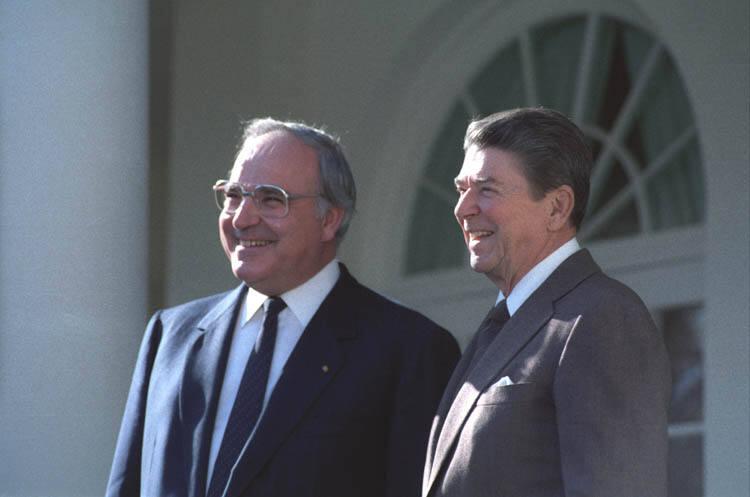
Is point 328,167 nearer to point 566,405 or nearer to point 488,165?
point 488,165

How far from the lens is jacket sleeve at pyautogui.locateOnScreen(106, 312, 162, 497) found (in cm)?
370

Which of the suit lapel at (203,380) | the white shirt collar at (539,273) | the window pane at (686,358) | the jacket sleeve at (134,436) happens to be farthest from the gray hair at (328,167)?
the window pane at (686,358)

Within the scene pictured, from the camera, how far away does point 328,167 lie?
380 cm

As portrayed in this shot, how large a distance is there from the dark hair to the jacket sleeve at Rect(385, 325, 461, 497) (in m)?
0.71

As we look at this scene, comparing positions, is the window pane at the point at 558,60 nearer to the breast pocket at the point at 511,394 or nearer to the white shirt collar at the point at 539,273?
the white shirt collar at the point at 539,273

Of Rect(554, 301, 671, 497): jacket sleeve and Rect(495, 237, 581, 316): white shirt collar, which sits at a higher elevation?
Rect(495, 237, 581, 316): white shirt collar

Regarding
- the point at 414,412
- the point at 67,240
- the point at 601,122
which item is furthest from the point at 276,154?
the point at 601,122

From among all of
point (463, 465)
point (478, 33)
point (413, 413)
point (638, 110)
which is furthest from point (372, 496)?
point (478, 33)

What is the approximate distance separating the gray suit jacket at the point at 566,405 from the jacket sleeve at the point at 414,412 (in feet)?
1.44

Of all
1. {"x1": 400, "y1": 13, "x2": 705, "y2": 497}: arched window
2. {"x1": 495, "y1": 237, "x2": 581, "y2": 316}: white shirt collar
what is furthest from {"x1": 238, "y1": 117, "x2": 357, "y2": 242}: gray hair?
{"x1": 400, "y1": 13, "x2": 705, "y2": 497}: arched window

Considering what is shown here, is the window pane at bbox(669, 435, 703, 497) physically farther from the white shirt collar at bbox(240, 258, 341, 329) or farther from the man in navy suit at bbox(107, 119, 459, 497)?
the white shirt collar at bbox(240, 258, 341, 329)

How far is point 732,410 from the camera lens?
518cm

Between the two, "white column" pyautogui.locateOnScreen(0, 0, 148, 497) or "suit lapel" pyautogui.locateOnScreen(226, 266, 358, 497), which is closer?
"suit lapel" pyautogui.locateOnScreen(226, 266, 358, 497)

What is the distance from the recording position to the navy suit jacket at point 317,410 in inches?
135
